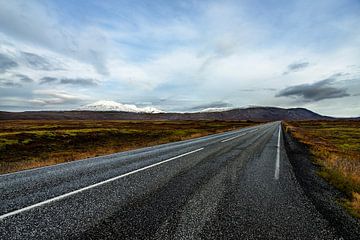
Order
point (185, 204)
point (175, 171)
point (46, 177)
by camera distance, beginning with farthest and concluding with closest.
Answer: point (175, 171) → point (46, 177) → point (185, 204)

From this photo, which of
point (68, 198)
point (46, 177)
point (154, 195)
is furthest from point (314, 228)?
point (46, 177)

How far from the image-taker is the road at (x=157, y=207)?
13.6 ft

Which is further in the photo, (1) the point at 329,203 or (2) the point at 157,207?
(1) the point at 329,203

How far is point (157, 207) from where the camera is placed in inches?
207

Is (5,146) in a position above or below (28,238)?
below

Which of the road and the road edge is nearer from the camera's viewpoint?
the road

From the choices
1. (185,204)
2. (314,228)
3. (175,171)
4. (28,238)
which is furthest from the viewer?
(175,171)

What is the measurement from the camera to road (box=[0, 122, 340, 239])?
414 centimetres

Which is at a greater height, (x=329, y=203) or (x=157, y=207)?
(x=157, y=207)

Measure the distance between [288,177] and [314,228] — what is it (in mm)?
4442

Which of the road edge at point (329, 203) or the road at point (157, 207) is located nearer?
the road at point (157, 207)

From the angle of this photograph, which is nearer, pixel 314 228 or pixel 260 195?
pixel 314 228

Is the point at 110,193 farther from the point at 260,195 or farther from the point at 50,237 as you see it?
the point at 260,195

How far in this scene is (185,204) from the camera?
548 cm
